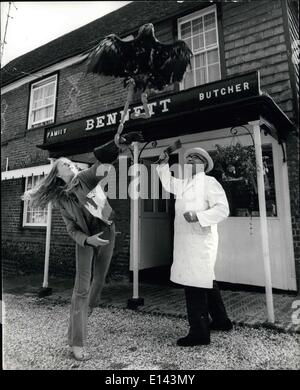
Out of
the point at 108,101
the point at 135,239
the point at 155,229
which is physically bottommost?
the point at 135,239

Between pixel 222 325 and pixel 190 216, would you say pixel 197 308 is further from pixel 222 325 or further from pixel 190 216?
pixel 190 216

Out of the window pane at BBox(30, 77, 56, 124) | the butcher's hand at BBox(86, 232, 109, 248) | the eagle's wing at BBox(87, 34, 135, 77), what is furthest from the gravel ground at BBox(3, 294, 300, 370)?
the window pane at BBox(30, 77, 56, 124)

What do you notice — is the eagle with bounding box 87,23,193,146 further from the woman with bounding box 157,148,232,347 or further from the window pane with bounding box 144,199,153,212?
the window pane with bounding box 144,199,153,212

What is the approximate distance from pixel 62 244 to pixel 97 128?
3926 mm

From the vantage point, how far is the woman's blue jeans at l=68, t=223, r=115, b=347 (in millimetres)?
2893

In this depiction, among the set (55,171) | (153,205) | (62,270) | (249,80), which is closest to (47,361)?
(55,171)

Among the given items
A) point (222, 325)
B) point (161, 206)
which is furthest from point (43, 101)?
point (222, 325)

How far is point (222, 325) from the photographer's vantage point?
11.7 ft

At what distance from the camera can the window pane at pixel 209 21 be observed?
6.68 metres

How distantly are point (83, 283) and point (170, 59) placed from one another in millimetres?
3012

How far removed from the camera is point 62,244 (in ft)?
26.4

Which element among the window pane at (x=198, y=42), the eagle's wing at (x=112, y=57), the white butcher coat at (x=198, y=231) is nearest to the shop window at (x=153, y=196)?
Answer: the eagle's wing at (x=112, y=57)

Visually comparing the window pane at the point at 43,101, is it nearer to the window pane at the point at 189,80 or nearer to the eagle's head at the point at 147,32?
the window pane at the point at 189,80

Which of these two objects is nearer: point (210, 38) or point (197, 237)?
point (197, 237)
